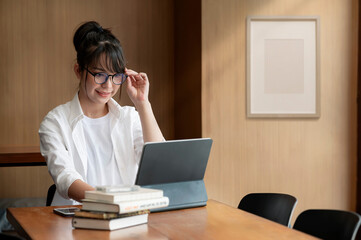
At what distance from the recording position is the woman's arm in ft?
8.83

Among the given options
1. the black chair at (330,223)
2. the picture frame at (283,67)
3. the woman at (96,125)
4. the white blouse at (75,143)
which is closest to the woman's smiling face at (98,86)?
the woman at (96,125)

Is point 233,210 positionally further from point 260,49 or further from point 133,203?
point 260,49

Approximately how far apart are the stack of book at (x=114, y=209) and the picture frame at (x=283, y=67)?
239cm

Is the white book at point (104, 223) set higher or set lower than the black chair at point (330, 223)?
higher

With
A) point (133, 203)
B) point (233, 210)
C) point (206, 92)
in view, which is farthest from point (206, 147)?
point (206, 92)

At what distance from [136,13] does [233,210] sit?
2.97m

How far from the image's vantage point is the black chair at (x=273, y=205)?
2.40 m

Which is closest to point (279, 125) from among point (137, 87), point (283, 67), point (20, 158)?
point (283, 67)

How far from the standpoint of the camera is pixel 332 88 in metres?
4.21

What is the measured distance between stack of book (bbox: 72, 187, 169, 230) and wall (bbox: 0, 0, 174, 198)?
9.51ft

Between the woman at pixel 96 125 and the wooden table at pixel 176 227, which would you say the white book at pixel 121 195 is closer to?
the wooden table at pixel 176 227

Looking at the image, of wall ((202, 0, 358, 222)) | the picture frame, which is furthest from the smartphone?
the picture frame

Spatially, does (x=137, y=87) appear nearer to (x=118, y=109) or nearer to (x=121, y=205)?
(x=118, y=109)

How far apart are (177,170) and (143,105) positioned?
2.19ft
